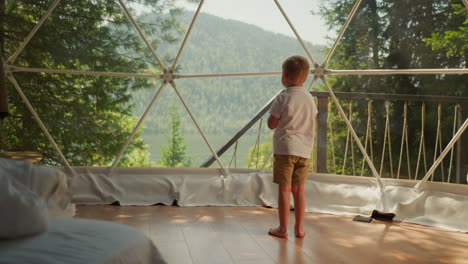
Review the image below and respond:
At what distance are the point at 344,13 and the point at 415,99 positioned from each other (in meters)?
0.88

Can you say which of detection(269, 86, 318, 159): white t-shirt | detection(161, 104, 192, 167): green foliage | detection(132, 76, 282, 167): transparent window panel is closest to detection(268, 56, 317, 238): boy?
detection(269, 86, 318, 159): white t-shirt

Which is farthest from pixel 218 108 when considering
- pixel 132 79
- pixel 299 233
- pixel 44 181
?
pixel 44 181

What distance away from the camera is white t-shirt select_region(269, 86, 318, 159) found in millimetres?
2742

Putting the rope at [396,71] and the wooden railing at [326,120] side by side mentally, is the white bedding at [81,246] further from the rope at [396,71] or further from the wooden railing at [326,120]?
the wooden railing at [326,120]

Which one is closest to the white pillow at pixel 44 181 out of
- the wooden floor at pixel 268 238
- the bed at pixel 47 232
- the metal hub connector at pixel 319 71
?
the bed at pixel 47 232

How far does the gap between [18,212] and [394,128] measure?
122 inches

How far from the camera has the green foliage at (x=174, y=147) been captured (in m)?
4.23

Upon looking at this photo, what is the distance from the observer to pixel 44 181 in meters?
1.24

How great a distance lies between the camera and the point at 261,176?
3766 mm

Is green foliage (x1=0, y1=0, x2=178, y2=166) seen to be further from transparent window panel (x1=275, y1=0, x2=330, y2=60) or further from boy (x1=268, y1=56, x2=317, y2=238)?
boy (x1=268, y1=56, x2=317, y2=238)

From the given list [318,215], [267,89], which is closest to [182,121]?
[267,89]

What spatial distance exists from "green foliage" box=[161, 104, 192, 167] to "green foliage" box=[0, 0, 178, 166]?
0.93 ft

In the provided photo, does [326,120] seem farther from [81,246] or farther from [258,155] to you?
[81,246]

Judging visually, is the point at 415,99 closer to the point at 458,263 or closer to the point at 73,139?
the point at 458,263
